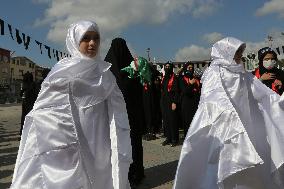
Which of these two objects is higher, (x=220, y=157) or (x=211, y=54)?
(x=211, y=54)

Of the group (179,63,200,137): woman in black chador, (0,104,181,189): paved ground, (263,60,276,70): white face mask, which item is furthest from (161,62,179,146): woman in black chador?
(263,60,276,70): white face mask

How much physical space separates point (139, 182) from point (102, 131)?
115 inches

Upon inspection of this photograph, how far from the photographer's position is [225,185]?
523 cm

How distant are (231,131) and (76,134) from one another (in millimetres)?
1948

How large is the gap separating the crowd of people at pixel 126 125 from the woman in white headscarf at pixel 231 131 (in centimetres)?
1

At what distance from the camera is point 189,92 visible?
1192cm

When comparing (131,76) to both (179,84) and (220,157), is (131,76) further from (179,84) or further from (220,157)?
(179,84)

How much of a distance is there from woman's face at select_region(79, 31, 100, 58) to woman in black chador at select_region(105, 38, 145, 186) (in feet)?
6.39

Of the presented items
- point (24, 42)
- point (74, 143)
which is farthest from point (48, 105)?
point (24, 42)

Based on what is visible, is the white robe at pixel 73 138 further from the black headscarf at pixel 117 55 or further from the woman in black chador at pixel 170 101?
the woman in black chador at pixel 170 101

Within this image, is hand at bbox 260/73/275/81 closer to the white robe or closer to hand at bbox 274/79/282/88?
hand at bbox 274/79/282/88

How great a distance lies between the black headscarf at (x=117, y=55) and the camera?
6406mm

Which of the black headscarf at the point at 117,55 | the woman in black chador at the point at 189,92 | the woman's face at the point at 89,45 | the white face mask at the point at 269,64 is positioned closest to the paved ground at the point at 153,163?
the woman in black chador at the point at 189,92

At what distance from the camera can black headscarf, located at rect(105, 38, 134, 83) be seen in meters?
6.41
